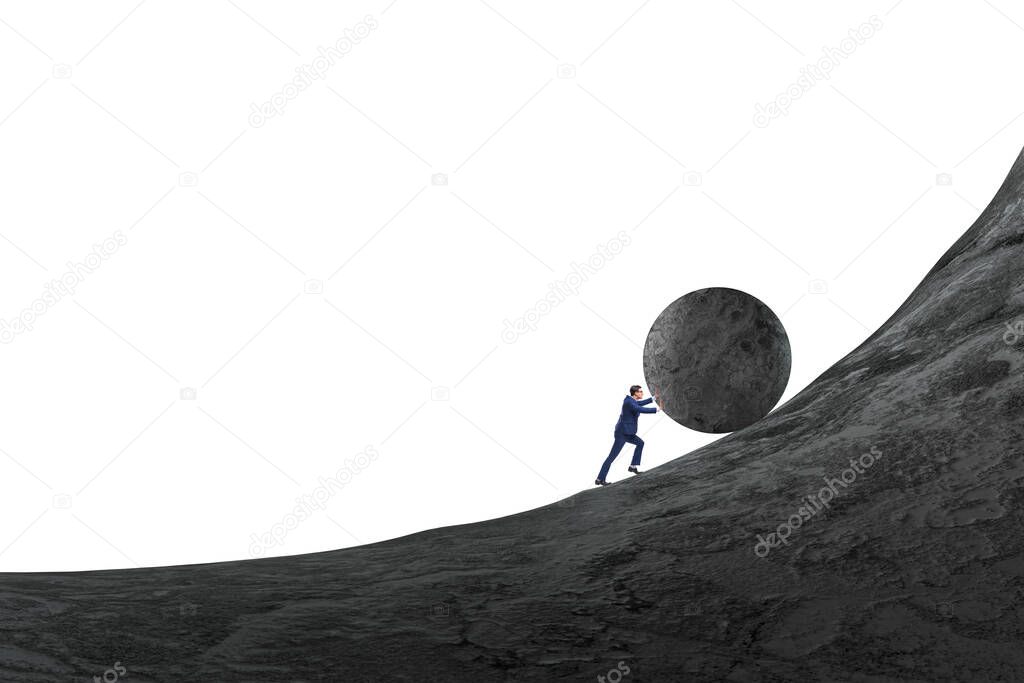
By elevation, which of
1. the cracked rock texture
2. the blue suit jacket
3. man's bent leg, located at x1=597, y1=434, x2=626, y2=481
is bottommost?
the cracked rock texture

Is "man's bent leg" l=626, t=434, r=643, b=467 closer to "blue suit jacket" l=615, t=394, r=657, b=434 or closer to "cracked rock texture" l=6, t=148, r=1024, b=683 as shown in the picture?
"blue suit jacket" l=615, t=394, r=657, b=434

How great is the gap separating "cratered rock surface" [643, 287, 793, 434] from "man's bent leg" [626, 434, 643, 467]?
0.61 meters

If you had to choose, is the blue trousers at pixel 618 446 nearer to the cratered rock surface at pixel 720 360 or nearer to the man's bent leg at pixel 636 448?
the man's bent leg at pixel 636 448

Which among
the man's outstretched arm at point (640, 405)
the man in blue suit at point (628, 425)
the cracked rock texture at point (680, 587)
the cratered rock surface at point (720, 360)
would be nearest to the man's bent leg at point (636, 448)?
the man in blue suit at point (628, 425)

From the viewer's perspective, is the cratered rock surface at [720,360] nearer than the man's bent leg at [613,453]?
Yes

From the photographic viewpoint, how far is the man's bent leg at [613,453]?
1009 centimetres

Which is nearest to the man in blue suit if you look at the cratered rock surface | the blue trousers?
the blue trousers

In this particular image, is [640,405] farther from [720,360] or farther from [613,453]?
[720,360]

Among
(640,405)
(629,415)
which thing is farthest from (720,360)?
(629,415)

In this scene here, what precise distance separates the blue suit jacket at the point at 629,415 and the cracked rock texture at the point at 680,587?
18.3 feet

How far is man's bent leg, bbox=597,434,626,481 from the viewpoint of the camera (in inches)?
397

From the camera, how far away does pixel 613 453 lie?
1016 cm

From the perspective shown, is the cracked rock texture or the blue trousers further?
the blue trousers

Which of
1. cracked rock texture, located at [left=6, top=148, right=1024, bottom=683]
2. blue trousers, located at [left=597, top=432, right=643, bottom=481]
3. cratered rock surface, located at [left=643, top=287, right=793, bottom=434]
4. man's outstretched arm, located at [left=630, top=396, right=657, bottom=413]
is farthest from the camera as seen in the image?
blue trousers, located at [left=597, top=432, right=643, bottom=481]
